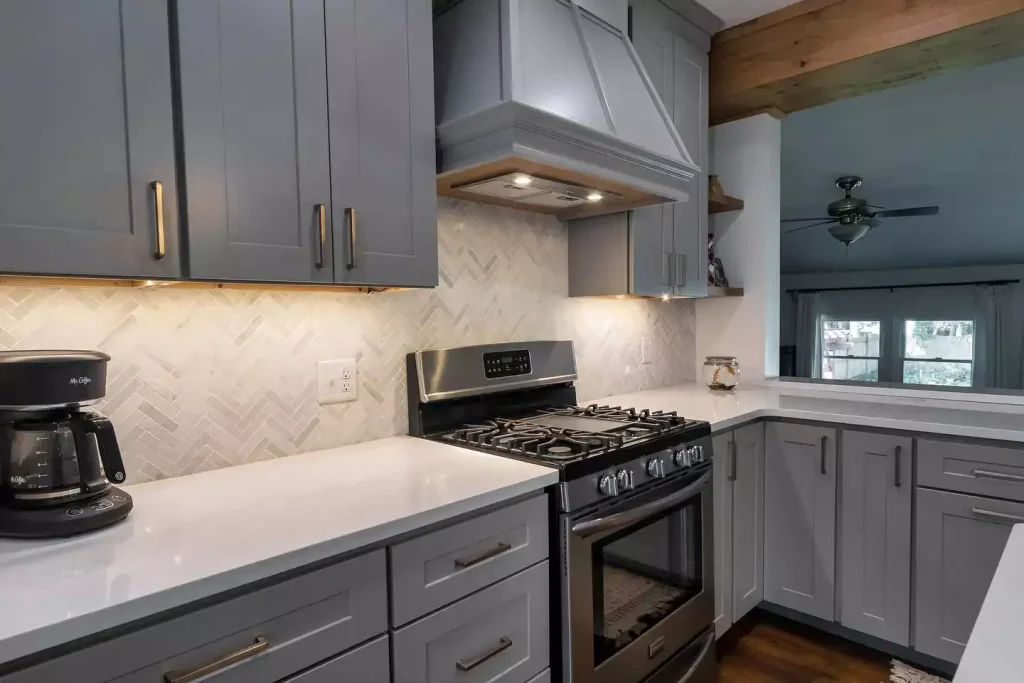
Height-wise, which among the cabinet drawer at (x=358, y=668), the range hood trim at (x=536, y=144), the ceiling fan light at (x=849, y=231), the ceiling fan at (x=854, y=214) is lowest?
the cabinet drawer at (x=358, y=668)

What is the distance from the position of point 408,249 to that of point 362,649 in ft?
3.00

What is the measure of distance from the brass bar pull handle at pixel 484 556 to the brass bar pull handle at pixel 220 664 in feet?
1.37

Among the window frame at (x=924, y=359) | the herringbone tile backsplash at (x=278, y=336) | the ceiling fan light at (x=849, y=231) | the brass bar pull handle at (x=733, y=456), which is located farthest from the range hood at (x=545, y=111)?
the window frame at (x=924, y=359)

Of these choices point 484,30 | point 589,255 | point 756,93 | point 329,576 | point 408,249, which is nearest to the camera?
point 329,576

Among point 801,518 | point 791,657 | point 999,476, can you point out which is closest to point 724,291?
point 801,518

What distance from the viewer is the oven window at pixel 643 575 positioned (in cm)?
161

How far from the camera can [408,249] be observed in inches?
60.3

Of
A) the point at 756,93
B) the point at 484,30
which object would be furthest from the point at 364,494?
the point at 756,93

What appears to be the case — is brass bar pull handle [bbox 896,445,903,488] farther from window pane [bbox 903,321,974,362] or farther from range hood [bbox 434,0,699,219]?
window pane [bbox 903,321,974,362]

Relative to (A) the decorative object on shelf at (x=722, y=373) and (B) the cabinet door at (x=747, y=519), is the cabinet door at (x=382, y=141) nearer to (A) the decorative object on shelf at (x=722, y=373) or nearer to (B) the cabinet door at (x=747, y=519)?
(B) the cabinet door at (x=747, y=519)

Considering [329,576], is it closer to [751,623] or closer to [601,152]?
[601,152]

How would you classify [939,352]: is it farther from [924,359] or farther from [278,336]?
[278,336]

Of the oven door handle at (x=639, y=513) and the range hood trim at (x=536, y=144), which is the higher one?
the range hood trim at (x=536, y=144)

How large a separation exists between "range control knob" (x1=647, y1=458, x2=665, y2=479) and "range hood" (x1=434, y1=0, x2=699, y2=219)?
845 mm
